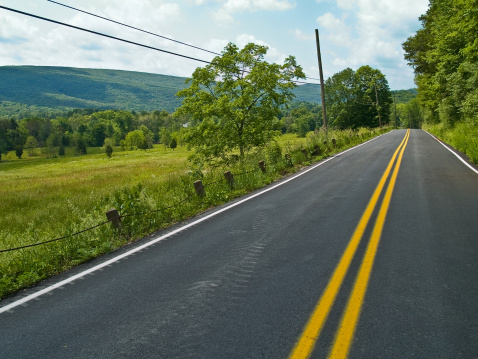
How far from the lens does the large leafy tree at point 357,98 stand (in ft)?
236

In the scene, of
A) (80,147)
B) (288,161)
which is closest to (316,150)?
(288,161)

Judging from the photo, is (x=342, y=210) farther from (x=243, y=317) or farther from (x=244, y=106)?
(x=244, y=106)

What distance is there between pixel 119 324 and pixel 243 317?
1.32 metres

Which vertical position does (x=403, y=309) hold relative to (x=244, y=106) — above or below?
below

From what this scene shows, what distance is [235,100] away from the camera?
18.1m

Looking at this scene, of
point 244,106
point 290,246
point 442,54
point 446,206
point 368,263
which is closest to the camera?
point 368,263

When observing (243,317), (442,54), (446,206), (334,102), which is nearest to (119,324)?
(243,317)

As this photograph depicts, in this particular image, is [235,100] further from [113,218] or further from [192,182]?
[113,218]

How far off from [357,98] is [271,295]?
75.8 m

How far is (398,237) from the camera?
5688mm

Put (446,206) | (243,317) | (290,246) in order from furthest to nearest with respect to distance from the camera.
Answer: (446,206)
(290,246)
(243,317)

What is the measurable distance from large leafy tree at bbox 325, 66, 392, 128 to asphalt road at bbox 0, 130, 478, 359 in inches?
2742

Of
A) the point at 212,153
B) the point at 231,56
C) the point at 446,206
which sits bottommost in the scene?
the point at 446,206

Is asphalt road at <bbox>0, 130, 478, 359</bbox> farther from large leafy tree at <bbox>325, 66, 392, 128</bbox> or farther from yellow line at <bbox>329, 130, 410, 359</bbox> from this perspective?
large leafy tree at <bbox>325, 66, 392, 128</bbox>
